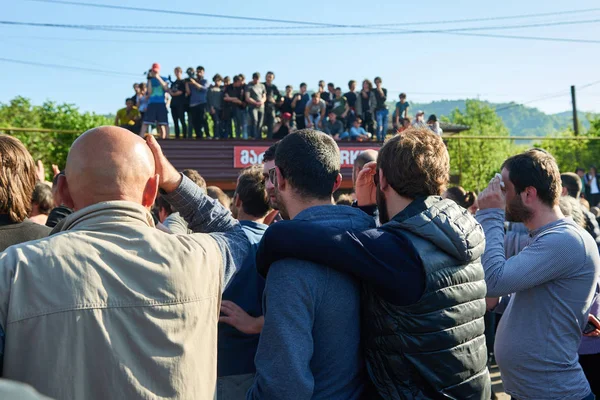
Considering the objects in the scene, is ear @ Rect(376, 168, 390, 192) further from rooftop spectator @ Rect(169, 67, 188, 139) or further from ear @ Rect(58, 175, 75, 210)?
rooftop spectator @ Rect(169, 67, 188, 139)

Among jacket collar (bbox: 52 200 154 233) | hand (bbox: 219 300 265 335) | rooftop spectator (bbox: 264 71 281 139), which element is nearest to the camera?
jacket collar (bbox: 52 200 154 233)

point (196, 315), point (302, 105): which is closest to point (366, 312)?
point (196, 315)

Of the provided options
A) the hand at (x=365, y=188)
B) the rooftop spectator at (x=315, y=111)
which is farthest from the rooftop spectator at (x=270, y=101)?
the hand at (x=365, y=188)

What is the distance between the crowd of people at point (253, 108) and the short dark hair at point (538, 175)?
37.0 feet

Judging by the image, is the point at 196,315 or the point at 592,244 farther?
the point at 592,244

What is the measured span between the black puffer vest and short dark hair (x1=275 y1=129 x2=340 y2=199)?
298 millimetres

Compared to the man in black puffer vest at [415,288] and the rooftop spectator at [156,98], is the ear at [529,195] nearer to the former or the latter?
the man in black puffer vest at [415,288]

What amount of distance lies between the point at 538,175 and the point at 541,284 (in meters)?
0.56

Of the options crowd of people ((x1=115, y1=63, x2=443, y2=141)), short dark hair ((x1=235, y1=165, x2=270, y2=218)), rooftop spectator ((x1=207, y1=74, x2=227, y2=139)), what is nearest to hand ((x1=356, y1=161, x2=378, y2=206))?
short dark hair ((x1=235, y1=165, x2=270, y2=218))

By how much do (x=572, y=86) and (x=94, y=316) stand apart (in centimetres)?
4185

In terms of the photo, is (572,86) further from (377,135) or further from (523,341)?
(523,341)

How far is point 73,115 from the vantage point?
3244 centimetres

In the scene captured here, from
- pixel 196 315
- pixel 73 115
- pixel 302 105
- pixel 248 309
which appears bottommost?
pixel 248 309

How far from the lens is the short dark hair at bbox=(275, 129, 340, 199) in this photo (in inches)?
83.7
